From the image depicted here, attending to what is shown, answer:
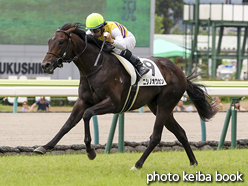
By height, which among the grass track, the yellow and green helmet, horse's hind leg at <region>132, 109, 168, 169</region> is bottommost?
the grass track

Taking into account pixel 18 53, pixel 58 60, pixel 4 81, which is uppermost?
pixel 58 60

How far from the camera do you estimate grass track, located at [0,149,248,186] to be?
163 inches

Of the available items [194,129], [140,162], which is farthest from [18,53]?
[140,162]

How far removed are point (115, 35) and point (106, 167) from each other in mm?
1388

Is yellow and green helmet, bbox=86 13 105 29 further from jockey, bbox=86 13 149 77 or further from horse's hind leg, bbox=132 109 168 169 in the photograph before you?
horse's hind leg, bbox=132 109 168 169

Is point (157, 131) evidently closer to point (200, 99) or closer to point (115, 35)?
point (200, 99)

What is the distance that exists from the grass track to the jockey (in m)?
1.06

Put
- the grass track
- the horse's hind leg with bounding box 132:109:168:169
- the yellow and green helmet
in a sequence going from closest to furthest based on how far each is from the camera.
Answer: the grass track, the yellow and green helmet, the horse's hind leg with bounding box 132:109:168:169

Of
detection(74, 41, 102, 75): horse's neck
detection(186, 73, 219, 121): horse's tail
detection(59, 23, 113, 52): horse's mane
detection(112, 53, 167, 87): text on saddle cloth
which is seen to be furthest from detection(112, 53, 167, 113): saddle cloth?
detection(186, 73, 219, 121): horse's tail

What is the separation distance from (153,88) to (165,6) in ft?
158

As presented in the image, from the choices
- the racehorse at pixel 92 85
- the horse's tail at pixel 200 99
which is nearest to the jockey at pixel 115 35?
the racehorse at pixel 92 85

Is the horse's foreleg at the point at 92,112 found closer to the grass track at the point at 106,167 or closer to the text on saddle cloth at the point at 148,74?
the grass track at the point at 106,167

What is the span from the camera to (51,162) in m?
5.14

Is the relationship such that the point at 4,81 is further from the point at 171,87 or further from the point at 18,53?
the point at 18,53
